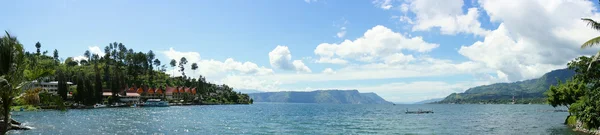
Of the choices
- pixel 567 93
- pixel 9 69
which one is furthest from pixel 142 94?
pixel 9 69

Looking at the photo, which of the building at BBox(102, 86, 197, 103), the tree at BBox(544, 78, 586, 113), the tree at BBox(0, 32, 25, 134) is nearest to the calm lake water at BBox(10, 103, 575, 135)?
the tree at BBox(544, 78, 586, 113)

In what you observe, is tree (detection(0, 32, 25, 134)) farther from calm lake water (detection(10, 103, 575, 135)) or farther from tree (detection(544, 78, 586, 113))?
tree (detection(544, 78, 586, 113))

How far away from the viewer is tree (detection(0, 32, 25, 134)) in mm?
16359

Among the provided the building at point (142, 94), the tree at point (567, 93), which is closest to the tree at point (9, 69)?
the tree at point (567, 93)

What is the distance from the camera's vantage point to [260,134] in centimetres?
4803

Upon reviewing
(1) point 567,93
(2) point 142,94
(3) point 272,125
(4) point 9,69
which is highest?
(4) point 9,69

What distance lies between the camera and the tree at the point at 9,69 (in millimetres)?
16359

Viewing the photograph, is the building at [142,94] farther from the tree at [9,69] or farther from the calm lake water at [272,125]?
the tree at [9,69]

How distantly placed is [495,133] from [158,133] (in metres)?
39.5

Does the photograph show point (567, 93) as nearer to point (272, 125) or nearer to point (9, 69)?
point (272, 125)

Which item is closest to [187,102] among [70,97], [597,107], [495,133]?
[70,97]

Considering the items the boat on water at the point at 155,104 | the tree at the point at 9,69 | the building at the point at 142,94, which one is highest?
the tree at the point at 9,69

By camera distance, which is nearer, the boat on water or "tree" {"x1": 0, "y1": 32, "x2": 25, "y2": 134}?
"tree" {"x1": 0, "y1": 32, "x2": 25, "y2": 134}

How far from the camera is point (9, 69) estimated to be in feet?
54.8
